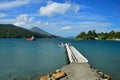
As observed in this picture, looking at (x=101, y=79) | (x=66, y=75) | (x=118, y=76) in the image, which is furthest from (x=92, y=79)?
(x=118, y=76)

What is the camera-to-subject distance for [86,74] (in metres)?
20.1

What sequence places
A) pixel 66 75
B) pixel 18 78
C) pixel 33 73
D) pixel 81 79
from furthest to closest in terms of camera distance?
pixel 33 73 < pixel 18 78 < pixel 66 75 < pixel 81 79

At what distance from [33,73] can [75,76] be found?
858 cm

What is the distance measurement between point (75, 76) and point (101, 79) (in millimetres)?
2026

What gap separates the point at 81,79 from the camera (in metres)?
18.2

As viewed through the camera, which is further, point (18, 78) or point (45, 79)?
point (18, 78)

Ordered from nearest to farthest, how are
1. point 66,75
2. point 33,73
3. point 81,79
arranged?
point 81,79, point 66,75, point 33,73

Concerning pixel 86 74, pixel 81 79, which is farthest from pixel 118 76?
pixel 81 79

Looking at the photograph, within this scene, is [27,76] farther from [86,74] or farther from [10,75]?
[86,74]

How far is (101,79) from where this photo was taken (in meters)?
18.5

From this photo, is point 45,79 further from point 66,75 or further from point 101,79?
point 101,79

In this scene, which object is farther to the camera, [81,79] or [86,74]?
[86,74]

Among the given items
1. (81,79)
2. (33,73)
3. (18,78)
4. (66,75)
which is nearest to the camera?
(81,79)

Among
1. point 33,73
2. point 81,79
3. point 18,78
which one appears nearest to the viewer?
point 81,79
